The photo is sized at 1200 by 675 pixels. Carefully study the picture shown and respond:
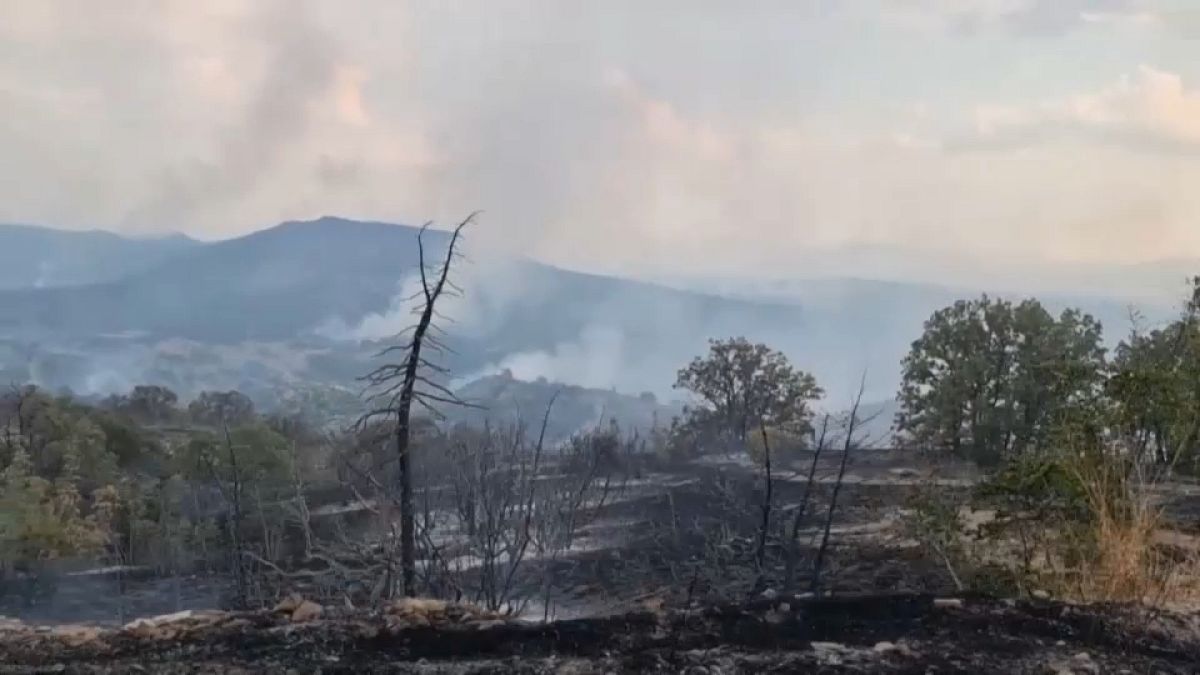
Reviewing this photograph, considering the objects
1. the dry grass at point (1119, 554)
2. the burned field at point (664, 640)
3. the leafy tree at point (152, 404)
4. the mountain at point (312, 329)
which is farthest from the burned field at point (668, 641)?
the mountain at point (312, 329)

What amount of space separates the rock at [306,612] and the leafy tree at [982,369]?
508 inches

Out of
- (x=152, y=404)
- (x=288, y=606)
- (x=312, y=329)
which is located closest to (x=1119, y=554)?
(x=288, y=606)

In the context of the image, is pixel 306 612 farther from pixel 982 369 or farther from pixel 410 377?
pixel 982 369

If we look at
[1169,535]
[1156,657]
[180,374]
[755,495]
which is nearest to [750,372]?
[755,495]

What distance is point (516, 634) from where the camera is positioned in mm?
5012

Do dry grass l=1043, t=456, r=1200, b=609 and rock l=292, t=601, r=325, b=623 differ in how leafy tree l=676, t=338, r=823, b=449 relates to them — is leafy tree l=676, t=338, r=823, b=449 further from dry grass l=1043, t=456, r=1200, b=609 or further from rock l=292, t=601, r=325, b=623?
rock l=292, t=601, r=325, b=623

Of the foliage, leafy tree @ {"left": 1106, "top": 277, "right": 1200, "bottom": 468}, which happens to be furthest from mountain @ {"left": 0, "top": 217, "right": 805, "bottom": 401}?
leafy tree @ {"left": 1106, "top": 277, "right": 1200, "bottom": 468}

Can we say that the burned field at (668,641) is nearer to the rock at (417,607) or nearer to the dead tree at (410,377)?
the rock at (417,607)

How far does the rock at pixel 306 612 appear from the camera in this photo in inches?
214

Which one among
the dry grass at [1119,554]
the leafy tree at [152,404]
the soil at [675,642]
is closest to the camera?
the soil at [675,642]

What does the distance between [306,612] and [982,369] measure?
14728 mm

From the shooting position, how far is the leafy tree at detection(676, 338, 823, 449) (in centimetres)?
2803

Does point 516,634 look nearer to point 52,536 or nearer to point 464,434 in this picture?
point 464,434

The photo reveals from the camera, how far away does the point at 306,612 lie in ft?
18.2
